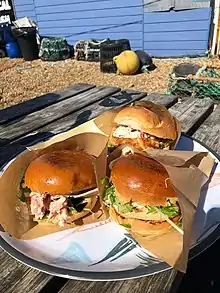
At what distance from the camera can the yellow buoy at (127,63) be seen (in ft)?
22.0

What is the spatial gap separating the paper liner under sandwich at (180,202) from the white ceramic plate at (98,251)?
32mm

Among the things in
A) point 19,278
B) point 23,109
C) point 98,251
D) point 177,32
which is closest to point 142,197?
point 98,251

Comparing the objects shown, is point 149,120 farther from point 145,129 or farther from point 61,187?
point 61,187

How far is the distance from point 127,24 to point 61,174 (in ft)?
25.1

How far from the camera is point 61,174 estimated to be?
3.79ft

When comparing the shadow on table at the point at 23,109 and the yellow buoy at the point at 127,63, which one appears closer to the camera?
the shadow on table at the point at 23,109

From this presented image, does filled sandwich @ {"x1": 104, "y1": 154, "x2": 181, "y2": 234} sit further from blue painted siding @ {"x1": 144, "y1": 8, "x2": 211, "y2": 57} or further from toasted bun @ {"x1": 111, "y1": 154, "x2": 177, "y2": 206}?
blue painted siding @ {"x1": 144, "y1": 8, "x2": 211, "y2": 57}

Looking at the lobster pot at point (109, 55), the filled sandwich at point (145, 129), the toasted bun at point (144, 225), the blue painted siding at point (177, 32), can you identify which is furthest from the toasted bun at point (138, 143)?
the blue painted siding at point (177, 32)

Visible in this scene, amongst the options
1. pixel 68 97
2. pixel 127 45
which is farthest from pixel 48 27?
pixel 68 97

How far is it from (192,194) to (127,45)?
703 cm

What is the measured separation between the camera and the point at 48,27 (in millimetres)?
9562

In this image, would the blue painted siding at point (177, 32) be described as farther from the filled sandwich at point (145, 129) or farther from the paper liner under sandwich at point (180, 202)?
the paper liner under sandwich at point (180, 202)

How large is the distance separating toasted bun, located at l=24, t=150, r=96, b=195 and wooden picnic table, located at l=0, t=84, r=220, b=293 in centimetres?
28

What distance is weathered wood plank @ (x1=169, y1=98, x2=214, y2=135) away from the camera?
6.32ft
